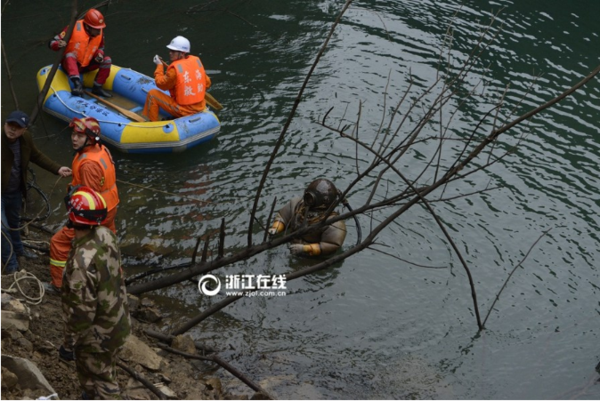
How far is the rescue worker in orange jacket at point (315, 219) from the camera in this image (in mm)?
10133

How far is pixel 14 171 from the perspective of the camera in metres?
8.14

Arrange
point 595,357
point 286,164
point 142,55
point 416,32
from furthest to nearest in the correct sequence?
point 416,32, point 142,55, point 286,164, point 595,357

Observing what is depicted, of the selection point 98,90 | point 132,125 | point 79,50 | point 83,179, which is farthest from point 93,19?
point 83,179

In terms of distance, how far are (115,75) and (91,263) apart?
9.07 meters

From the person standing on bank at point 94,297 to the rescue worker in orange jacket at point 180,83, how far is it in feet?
22.3

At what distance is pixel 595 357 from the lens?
31.0 feet

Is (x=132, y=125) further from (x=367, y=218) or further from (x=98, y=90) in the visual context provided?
(x=367, y=218)

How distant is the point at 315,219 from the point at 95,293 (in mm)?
4788

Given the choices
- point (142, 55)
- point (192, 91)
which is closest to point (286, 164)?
point (192, 91)

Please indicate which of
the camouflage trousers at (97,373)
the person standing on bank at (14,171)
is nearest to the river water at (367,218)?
the person standing on bank at (14,171)

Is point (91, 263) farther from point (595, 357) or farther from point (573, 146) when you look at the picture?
point (573, 146)

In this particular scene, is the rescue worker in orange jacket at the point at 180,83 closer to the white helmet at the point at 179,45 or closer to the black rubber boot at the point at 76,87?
the white helmet at the point at 179,45

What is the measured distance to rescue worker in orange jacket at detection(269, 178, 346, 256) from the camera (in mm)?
10133

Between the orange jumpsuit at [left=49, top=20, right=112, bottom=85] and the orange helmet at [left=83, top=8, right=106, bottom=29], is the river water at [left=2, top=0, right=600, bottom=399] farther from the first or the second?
the orange helmet at [left=83, top=8, right=106, bottom=29]
